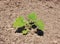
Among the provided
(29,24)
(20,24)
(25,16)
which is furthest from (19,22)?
(25,16)

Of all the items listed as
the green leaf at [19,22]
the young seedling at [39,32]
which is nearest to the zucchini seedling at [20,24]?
the green leaf at [19,22]

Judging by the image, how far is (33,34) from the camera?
1998 mm

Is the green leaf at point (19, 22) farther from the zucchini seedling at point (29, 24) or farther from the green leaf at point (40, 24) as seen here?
the green leaf at point (40, 24)

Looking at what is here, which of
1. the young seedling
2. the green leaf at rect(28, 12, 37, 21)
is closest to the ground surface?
the young seedling

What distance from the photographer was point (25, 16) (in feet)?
7.27

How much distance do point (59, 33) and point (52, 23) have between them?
0.16 m

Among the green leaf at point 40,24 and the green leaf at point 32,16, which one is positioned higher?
the green leaf at point 32,16

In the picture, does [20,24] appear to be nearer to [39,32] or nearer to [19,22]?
[19,22]

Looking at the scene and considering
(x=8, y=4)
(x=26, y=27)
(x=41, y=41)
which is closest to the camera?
(x=41, y=41)

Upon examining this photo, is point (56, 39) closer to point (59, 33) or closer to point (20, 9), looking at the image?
point (59, 33)

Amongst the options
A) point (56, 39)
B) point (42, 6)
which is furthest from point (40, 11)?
point (56, 39)

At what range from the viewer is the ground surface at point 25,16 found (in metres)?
1.94

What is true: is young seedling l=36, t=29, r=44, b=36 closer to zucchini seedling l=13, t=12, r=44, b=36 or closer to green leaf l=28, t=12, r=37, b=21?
zucchini seedling l=13, t=12, r=44, b=36

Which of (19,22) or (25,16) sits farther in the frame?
(25,16)
